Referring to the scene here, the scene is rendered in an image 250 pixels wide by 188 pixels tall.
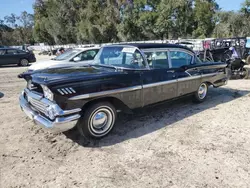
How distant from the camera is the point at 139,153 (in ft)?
11.6

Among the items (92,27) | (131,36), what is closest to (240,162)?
(131,36)

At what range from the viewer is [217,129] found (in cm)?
436

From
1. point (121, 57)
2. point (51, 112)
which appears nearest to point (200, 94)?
point (121, 57)

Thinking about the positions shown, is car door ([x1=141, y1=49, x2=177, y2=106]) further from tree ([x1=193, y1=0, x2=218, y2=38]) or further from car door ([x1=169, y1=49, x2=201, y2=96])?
tree ([x1=193, y1=0, x2=218, y2=38])

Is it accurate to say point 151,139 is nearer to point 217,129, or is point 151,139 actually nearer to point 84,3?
point 217,129

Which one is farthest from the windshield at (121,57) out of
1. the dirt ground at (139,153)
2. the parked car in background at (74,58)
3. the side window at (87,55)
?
the side window at (87,55)

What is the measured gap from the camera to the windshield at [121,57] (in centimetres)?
441

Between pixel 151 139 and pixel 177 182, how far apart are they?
121 cm

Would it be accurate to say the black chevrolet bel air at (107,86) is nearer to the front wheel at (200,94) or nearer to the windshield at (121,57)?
the windshield at (121,57)

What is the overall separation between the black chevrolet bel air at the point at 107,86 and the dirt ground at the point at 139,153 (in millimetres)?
441

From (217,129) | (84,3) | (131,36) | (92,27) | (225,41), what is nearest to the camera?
(217,129)

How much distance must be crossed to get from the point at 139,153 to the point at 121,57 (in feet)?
6.66

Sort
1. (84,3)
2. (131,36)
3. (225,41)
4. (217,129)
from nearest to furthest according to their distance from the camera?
(217,129), (225,41), (131,36), (84,3)

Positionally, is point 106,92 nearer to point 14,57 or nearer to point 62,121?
point 62,121
